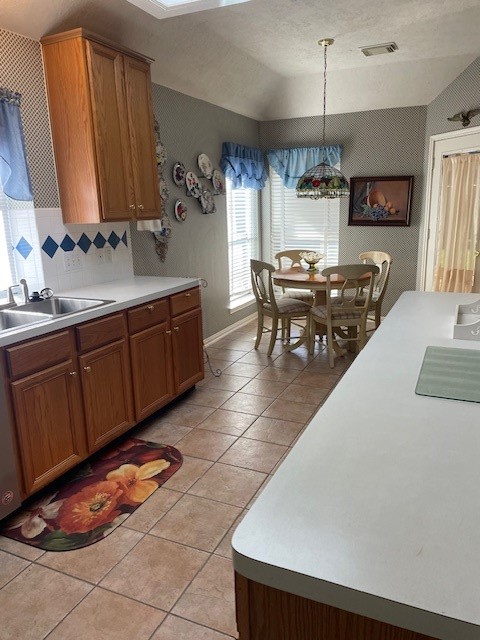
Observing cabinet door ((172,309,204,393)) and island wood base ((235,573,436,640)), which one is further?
cabinet door ((172,309,204,393))

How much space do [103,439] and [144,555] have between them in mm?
867

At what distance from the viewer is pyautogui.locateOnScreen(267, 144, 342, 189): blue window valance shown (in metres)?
5.54

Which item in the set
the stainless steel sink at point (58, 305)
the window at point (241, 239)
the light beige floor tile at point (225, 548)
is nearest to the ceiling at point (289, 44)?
the window at point (241, 239)

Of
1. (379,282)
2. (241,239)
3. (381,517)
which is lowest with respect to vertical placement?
(379,282)

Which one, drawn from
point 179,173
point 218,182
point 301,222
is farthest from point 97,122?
point 301,222

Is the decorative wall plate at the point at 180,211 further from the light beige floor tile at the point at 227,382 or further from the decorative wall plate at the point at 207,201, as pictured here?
the light beige floor tile at the point at 227,382

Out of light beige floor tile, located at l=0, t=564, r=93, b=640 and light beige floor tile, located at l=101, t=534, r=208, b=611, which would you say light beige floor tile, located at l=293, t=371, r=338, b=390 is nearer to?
light beige floor tile, located at l=101, t=534, r=208, b=611

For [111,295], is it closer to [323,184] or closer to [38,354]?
[38,354]

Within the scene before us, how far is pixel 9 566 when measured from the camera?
1974mm

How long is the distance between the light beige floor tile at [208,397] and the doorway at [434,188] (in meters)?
2.70

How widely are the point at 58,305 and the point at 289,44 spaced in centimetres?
298

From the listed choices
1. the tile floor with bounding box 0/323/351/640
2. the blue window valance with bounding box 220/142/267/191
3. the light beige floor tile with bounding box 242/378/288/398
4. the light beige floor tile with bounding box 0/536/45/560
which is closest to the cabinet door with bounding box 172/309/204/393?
the tile floor with bounding box 0/323/351/640

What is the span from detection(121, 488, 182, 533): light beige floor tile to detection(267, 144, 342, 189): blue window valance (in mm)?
4345

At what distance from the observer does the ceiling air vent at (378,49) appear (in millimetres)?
4090
